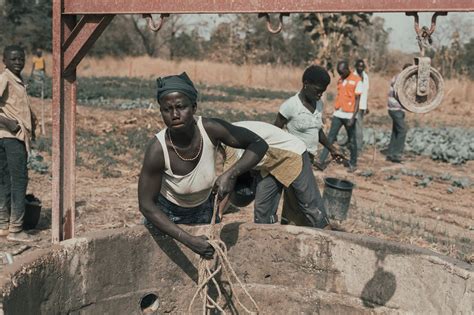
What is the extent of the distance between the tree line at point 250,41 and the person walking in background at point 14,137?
580 inches

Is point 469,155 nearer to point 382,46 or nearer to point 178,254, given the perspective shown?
point 178,254

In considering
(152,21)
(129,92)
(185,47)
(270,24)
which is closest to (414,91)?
(270,24)

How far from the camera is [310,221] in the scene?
Result: 4633mm

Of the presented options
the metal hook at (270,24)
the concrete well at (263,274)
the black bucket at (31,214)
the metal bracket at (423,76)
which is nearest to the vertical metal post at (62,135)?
the concrete well at (263,274)

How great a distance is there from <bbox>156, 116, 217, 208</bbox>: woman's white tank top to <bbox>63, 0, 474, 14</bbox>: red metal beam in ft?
2.24

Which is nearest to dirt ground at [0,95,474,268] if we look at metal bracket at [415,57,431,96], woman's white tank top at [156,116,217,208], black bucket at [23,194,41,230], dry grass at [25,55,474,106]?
black bucket at [23,194,41,230]

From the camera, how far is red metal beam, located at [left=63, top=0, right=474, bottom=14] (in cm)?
274

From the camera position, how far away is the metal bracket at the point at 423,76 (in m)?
3.19

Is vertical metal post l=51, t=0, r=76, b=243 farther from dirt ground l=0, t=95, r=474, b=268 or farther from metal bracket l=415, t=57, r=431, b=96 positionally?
metal bracket l=415, t=57, r=431, b=96

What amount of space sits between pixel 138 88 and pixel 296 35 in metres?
18.6

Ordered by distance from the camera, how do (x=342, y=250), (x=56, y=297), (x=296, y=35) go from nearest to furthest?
(x=56, y=297), (x=342, y=250), (x=296, y=35)

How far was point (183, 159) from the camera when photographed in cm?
327

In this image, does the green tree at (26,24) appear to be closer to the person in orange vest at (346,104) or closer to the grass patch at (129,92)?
the grass patch at (129,92)

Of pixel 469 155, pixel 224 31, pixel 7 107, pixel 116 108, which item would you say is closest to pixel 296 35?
pixel 224 31
